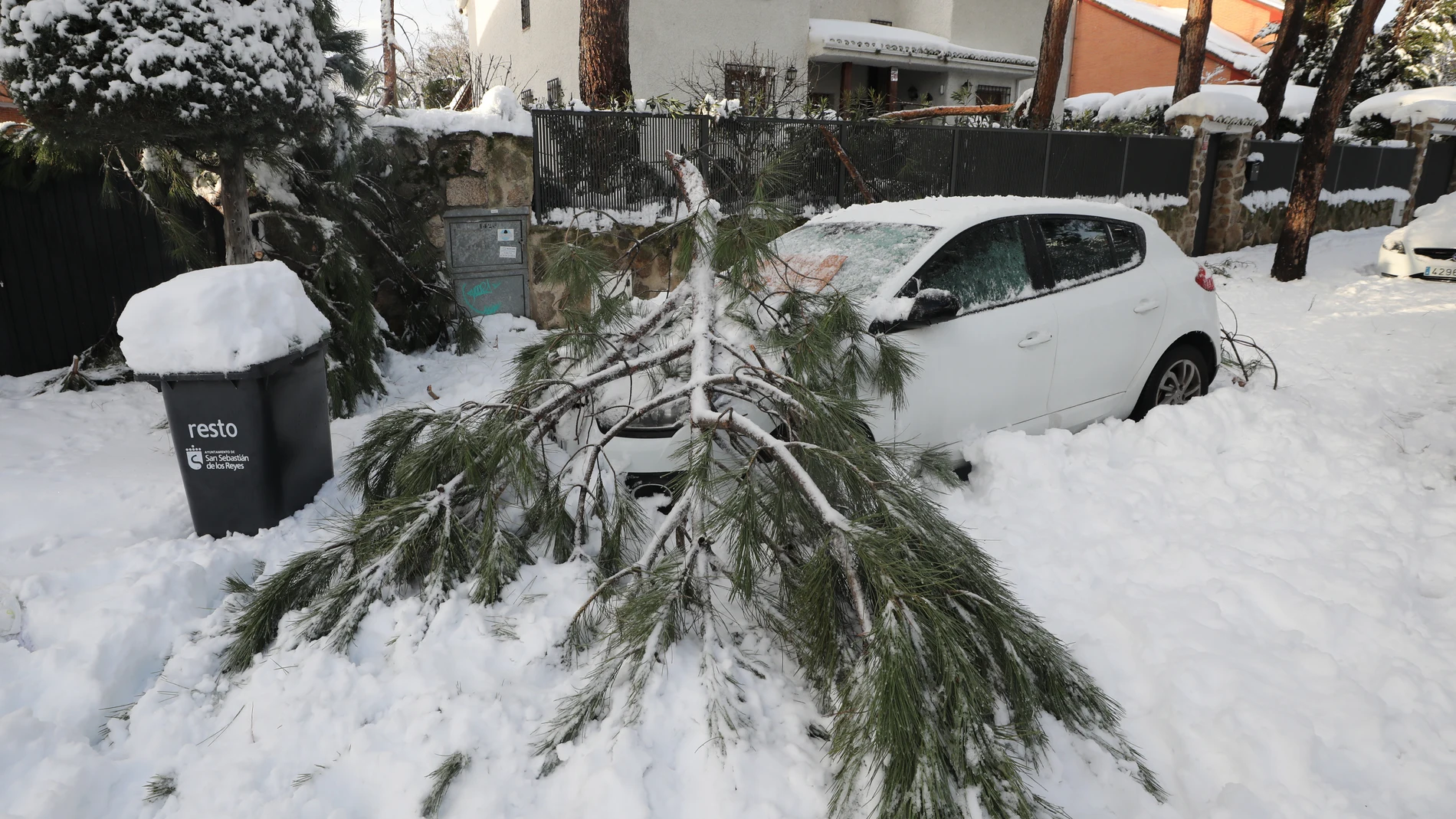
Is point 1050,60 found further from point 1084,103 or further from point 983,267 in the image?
point 983,267

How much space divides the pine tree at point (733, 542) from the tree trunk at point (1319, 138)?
10206 mm

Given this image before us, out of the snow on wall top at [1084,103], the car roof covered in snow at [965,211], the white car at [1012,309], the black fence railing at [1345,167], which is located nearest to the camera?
the white car at [1012,309]

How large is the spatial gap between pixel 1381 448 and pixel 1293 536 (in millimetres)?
1300

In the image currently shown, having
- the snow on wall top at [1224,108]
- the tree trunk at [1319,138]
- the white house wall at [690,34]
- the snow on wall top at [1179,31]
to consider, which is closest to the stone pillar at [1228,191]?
the snow on wall top at [1224,108]

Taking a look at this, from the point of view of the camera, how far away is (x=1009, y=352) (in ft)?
13.2

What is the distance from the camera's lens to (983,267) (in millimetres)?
4094

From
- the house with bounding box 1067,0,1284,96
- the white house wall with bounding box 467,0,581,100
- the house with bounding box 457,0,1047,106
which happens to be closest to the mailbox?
the house with bounding box 457,0,1047,106

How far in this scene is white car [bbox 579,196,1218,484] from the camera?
3738 mm

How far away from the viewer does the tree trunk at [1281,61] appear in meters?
13.4

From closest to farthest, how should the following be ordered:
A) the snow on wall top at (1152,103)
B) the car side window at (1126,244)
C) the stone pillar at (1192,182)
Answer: the car side window at (1126,244), the stone pillar at (1192,182), the snow on wall top at (1152,103)

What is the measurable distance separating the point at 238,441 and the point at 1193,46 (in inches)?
625

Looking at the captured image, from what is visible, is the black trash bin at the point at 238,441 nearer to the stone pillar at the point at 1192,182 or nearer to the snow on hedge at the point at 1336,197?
the stone pillar at the point at 1192,182

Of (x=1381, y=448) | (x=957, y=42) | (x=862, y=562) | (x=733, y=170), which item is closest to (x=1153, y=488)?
(x=1381, y=448)

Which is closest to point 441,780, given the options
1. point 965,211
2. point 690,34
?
point 965,211
